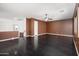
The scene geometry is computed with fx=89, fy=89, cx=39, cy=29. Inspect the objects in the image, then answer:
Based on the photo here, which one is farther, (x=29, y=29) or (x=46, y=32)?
(x=29, y=29)

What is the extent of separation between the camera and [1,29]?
1623 mm

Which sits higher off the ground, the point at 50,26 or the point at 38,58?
the point at 50,26

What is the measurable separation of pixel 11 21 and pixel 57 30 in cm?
94

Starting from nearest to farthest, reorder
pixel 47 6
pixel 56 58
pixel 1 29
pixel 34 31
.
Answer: pixel 56 58
pixel 47 6
pixel 1 29
pixel 34 31

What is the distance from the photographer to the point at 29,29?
1953 millimetres

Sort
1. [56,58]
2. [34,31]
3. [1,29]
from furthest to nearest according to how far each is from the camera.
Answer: [34,31], [1,29], [56,58]

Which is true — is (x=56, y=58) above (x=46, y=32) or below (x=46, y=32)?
below

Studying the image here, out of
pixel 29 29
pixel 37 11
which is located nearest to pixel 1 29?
pixel 29 29

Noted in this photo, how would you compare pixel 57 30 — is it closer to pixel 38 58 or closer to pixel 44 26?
pixel 44 26

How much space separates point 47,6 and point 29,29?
2.29ft

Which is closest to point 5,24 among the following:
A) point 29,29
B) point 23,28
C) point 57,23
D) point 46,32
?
point 23,28

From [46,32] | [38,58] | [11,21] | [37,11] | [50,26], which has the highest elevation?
[37,11]

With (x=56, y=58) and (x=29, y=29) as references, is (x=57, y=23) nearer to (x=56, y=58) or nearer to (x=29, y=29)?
(x=29, y=29)

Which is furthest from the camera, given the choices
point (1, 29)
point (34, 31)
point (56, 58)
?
point (34, 31)
